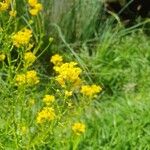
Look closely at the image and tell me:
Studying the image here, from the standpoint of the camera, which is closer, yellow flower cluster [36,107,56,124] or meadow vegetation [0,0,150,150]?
yellow flower cluster [36,107,56,124]

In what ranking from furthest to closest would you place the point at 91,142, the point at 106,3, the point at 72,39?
the point at 106,3 → the point at 72,39 → the point at 91,142

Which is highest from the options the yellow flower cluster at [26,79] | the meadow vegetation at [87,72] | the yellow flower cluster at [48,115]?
the yellow flower cluster at [26,79]

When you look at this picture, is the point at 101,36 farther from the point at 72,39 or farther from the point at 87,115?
the point at 87,115

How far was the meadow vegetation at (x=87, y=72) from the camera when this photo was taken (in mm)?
3297

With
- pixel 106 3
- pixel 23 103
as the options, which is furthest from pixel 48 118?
pixel 106 3

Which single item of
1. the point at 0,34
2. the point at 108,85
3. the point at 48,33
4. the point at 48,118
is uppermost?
the point at 0,34

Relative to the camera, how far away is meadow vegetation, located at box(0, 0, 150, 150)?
3.30m

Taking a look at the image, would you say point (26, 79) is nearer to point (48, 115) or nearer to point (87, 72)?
point (48, 115)

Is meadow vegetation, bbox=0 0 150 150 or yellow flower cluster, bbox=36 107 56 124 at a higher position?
yellow flower cluster, bbox=36 107 56 124

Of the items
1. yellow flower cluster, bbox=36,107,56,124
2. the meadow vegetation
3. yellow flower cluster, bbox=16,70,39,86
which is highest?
yellow flower cluster, bbox=16,70,39,86

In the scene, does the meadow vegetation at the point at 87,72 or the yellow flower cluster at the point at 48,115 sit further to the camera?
the meadow vegetation at the point at 87,72

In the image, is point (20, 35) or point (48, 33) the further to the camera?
point (48, 33)

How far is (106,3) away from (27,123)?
2217 millimetres

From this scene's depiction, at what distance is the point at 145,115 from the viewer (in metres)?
3.58
